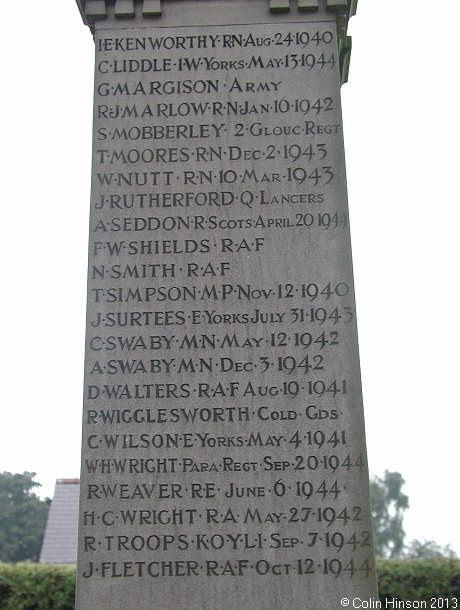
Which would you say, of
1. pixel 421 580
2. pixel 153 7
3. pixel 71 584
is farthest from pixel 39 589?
pixel 153 7

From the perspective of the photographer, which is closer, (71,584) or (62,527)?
(71,584)

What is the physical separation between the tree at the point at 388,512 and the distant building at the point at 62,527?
5767 cm

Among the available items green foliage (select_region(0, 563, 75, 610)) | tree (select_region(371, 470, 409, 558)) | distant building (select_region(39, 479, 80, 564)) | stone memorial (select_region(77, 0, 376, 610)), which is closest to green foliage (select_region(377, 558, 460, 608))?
green foliage (select_region(0, 563, 75, 610))

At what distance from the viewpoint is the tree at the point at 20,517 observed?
62.7 meters

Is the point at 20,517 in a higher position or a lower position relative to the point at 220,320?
higher

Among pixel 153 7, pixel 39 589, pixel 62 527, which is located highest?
pixel 153 7

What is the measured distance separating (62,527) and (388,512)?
216 feet

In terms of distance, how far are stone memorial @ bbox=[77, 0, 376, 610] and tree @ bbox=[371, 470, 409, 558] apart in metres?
87.0

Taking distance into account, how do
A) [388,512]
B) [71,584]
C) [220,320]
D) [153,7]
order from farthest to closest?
[388,512], [71,584], [153,7], [220,320]

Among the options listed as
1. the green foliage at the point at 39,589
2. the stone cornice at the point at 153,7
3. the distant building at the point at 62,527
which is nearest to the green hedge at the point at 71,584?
the green foliage at the point at 39,589

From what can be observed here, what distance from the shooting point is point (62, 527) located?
35.1m

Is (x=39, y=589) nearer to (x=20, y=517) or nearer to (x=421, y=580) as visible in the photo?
(x=421, y=580)

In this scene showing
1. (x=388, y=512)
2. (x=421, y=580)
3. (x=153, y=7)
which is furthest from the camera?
(x=388, y=512)

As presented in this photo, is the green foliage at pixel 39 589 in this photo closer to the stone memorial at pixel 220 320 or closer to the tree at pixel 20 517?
the stone memorial at pixel 220 320
